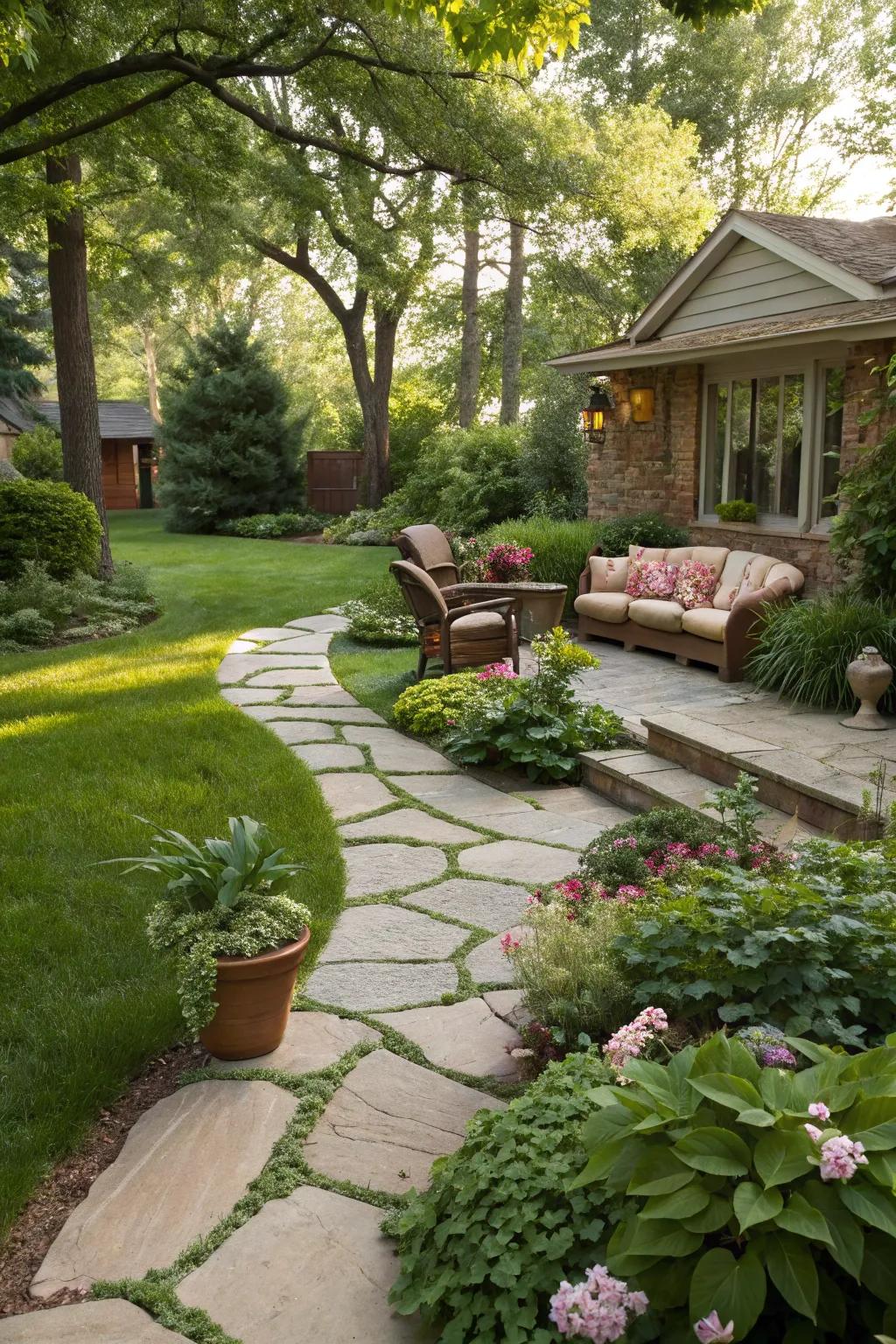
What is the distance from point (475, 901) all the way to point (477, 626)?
345cm

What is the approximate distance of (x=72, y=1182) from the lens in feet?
8.42

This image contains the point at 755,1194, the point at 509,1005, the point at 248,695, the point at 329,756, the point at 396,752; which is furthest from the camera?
the point at 248,695

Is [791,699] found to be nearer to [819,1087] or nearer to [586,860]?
[586,860]

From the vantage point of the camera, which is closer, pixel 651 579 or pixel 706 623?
pixel 706 623

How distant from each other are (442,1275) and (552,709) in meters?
4.30

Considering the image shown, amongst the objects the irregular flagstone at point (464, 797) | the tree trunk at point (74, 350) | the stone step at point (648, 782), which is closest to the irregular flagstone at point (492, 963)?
the irregular flagstone at point (464, 797)

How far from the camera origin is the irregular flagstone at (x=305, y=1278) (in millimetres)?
2047

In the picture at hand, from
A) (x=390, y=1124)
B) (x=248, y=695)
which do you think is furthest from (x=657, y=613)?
(x=390, y=1124)

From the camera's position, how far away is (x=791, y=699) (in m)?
6.79

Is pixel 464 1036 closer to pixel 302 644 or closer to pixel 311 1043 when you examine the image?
pixel 311 1043

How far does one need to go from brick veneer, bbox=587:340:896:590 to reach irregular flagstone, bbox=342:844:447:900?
220 inches

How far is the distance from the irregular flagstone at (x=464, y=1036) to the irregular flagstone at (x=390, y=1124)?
0.32ft

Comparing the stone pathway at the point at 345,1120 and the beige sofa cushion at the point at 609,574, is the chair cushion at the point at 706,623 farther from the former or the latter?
the stone pathway at the point at 345,1120

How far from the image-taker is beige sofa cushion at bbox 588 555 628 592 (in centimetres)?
977
